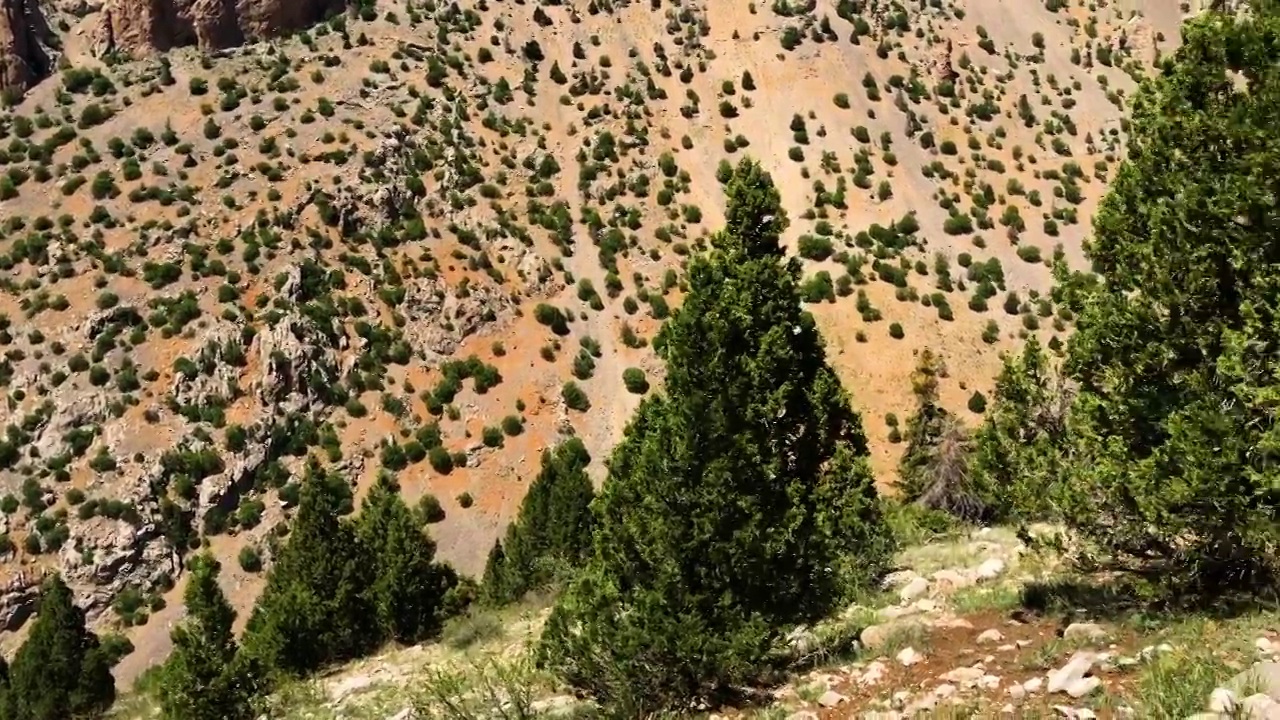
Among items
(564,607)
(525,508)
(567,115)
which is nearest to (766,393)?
(564,607)

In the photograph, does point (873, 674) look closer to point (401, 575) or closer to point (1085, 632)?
point (1085, 632)

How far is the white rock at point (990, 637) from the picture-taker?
29.1 feet

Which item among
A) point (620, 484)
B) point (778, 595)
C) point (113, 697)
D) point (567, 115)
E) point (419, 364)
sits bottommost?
point (113, 697)

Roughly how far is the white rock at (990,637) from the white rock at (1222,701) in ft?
10.4

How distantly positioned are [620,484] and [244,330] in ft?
106

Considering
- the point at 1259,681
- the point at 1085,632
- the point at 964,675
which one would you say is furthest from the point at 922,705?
the point at 1259,681

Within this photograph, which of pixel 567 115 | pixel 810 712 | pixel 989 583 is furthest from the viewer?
pixel 567 115

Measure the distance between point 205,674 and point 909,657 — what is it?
38.7 feet

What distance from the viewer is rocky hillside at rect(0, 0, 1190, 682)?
3606 cm

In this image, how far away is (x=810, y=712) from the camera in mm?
8109

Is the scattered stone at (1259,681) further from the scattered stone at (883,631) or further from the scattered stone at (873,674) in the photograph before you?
the scattered stone at (883,631)

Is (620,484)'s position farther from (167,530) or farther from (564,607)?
(167,530)

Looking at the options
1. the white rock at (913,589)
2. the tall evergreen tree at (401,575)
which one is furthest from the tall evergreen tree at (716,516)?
the tall evergreen tree at (401,575)

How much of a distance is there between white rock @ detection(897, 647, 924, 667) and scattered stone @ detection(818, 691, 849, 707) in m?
0.78
